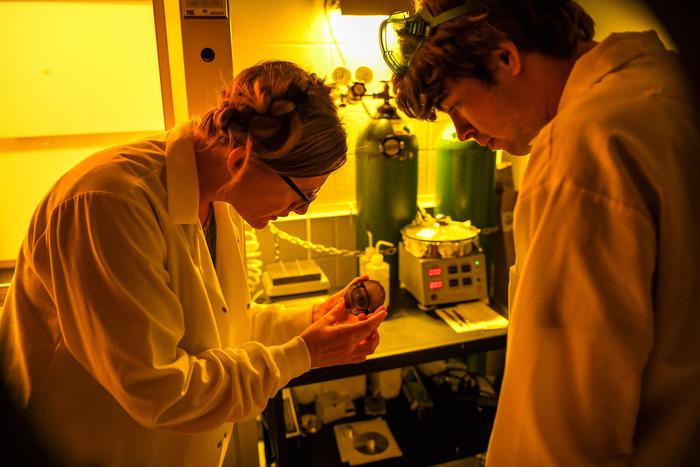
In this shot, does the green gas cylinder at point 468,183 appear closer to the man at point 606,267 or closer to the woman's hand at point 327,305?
the woman's hand at point 327,305

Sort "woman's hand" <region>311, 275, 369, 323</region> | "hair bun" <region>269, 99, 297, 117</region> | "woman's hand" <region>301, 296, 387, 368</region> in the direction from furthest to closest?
"woman's hand" <region>311, 275, 369, 323</region>, "woman's hand" <region>301, 296, 387, 368</region>, "hair bun" <region>269, 99, 297, 117</region>

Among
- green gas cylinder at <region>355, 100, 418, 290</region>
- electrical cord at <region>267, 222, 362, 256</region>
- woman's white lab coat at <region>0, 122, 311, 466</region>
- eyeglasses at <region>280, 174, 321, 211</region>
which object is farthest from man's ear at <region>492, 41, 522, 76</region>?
electrical cord at <region>267, 222, 362, 256</region>

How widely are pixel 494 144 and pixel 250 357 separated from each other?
0.64 meters

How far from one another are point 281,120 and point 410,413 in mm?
1358

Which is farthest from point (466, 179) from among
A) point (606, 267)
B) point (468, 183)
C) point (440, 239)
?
point (606, 267)

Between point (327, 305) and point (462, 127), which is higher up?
point (462, 127)

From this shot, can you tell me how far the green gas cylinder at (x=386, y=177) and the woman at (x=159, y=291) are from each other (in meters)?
0.69

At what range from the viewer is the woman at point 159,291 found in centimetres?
74

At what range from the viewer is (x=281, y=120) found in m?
0.86

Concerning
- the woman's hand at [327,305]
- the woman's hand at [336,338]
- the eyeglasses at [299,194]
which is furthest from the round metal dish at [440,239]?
the eyeglasses at [299,194]

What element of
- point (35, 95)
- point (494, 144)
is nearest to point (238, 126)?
point (494, 144)

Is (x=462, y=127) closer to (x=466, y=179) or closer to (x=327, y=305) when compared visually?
(x=327, y=305)

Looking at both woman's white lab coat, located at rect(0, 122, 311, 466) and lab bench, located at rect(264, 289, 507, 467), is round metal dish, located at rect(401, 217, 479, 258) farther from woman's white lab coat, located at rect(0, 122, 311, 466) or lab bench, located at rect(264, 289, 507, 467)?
woman's white lab coat, located at rect(0, 122, 311, 466)

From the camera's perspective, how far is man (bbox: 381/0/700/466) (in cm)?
56
